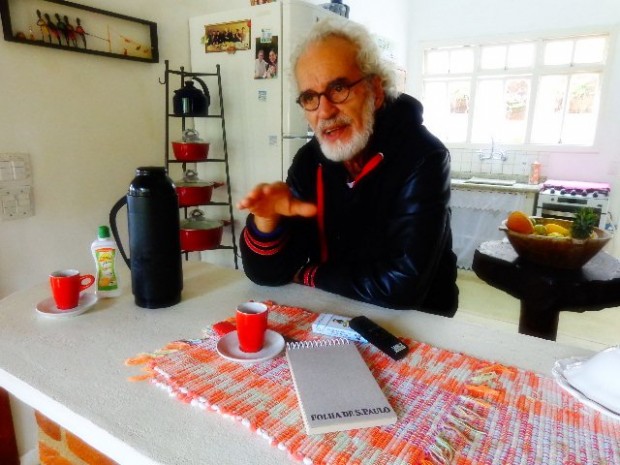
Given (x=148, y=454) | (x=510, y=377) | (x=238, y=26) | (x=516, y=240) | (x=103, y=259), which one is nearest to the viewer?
(x=148, y=454)

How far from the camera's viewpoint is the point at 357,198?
1272 millimetres

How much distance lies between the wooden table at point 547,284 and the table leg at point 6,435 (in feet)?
5.54

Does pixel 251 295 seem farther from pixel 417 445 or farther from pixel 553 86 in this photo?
pixel 553 86

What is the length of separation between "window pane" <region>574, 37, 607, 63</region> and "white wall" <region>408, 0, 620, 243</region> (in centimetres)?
13

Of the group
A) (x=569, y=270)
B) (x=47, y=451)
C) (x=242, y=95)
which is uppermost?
(x=242, y=95)

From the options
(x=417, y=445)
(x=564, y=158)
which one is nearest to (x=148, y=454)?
(x=417, y=445)

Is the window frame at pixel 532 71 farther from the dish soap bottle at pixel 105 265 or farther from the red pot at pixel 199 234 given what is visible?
the dish soap bottle at pixel 105 265

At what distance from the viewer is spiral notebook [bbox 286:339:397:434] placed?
1.89ft

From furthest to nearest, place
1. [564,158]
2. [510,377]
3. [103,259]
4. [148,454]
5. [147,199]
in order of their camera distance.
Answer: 1. [564,158]
2. [103,259]
3. [147,199]
4. [510,377]
5. [148,454]

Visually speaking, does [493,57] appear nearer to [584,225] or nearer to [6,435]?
[584,225]

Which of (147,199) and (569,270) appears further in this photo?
(569,270)

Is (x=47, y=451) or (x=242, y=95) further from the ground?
(x=242, y=95)

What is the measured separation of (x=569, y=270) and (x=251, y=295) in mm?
1001

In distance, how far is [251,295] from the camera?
3.54 ft
